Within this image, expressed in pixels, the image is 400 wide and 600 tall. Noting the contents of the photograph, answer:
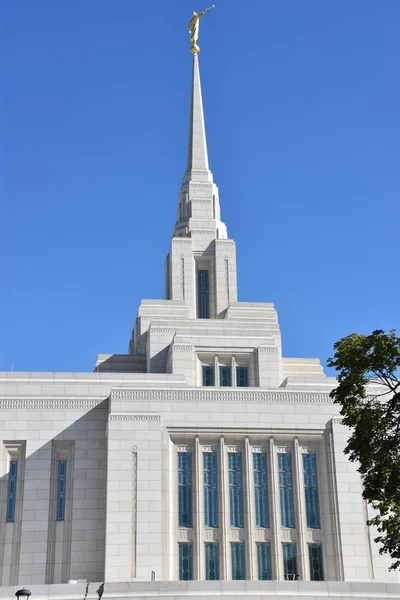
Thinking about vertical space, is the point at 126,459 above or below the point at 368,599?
above

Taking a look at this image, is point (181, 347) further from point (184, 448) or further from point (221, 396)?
point (184, 448)

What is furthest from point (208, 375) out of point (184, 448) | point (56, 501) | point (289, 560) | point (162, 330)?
point (289, 560)

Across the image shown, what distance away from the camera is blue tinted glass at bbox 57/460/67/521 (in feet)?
146

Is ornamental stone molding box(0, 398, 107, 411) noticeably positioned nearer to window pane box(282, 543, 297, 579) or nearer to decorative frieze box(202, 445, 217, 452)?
decorative frieze box(202, 445, 217, 452)

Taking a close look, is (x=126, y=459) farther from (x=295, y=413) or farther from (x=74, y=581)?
(x=295, y=413)

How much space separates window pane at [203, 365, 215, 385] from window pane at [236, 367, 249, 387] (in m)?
1.47

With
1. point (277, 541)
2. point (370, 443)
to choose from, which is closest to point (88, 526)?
point (277, 541)

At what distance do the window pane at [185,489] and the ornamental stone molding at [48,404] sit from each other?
5.88 m

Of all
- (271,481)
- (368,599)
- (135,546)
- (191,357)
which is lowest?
(368,599)

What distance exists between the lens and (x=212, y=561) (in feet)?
140

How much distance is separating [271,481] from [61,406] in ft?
38.8

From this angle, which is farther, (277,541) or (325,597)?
(277,541)

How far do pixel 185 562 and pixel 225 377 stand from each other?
12.0 metres

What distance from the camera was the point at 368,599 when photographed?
3872 cm
